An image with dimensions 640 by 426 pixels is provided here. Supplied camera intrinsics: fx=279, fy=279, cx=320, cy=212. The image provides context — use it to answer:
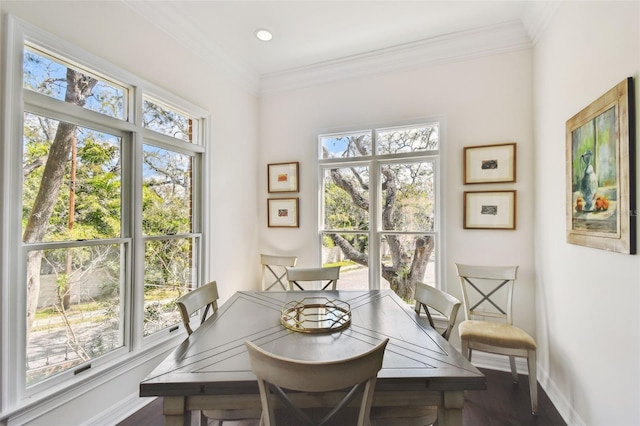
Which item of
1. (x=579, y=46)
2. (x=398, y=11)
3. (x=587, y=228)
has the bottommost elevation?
(x=587, y=228)

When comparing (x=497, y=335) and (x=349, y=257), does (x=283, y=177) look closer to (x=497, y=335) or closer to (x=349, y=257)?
(x=349, y=257)

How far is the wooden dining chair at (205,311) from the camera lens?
135cm

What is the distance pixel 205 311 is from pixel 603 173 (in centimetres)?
246

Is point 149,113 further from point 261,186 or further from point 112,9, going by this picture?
point 261,186

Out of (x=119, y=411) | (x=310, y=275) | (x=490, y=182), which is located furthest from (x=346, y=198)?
(x=119, y=411)

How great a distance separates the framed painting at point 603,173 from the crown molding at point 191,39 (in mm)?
2917

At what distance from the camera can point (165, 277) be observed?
7.79ft

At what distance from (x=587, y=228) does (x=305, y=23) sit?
257 centimetres

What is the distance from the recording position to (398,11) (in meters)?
2.29

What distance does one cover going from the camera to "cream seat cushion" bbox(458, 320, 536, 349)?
1991mm

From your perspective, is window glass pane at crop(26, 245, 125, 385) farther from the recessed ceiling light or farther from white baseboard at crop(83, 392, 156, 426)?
the recessed ceiling light

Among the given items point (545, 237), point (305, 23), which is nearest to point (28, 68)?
point (305, 23)

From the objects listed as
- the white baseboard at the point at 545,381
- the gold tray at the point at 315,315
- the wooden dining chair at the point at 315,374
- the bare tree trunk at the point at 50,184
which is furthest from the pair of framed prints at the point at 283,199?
A: the wooden dining chair at the point at 315,374

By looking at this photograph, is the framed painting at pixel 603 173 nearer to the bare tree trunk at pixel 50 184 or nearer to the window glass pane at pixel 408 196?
the window glass pane at pixel 408 196
